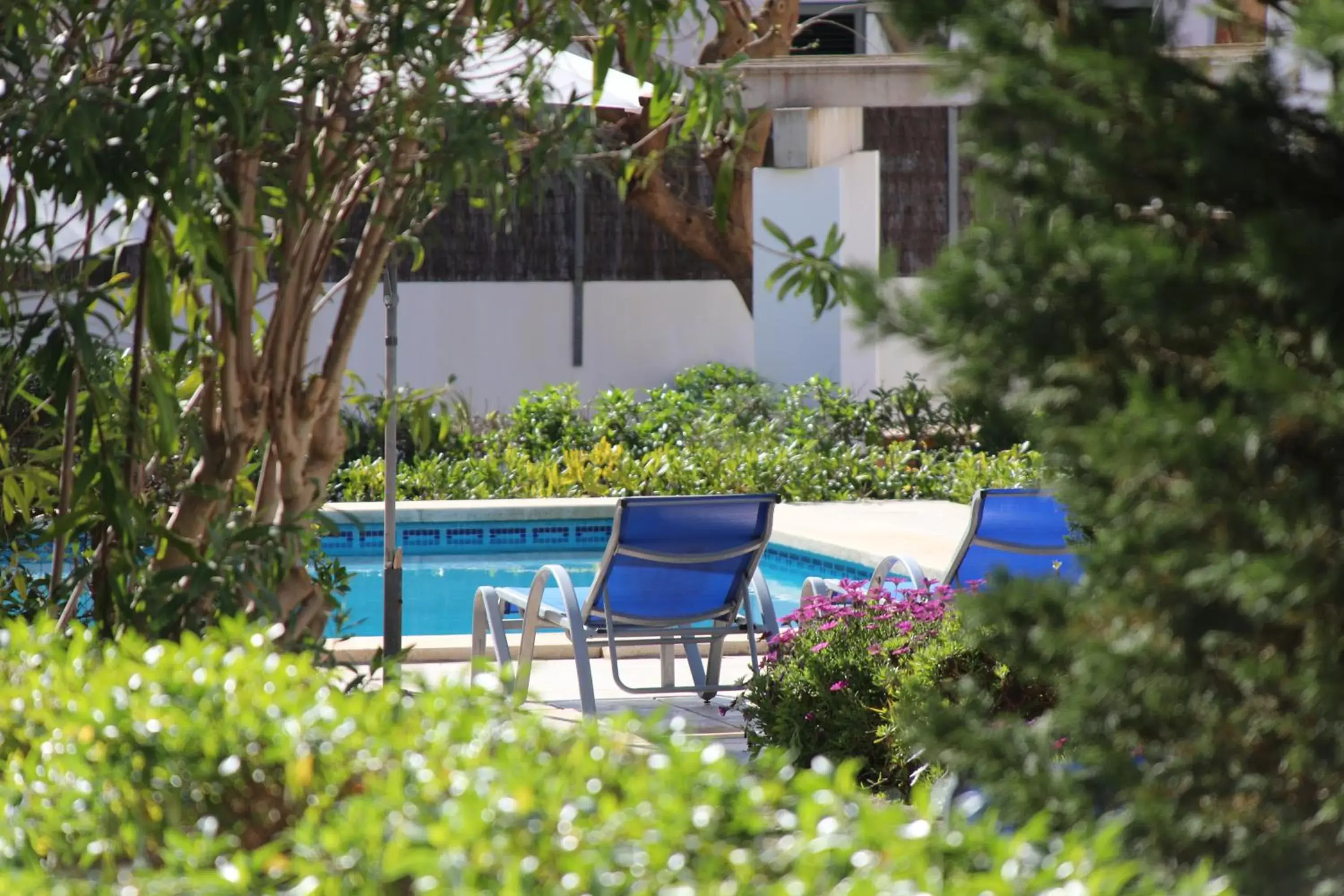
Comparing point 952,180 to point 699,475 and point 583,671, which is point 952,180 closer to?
point 699,475

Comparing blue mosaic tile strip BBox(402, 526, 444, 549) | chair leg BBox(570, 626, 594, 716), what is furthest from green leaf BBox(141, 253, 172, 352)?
blue mosaic tile strip BBox(402, 526, 444, 549)

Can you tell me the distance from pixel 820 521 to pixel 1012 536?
388 centimetres

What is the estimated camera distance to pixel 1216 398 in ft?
5.36

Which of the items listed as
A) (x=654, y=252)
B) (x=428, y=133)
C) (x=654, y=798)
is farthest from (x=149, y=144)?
(x=654, y=252)

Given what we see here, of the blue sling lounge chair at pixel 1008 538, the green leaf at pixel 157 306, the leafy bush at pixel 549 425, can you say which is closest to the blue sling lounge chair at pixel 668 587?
the blue sling lounge chair at pixel 1008 538

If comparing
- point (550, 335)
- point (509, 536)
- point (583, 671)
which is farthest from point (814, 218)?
point (583, 671)

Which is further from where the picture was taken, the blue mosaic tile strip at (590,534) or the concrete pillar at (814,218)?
the concrete pillar at (814,218)

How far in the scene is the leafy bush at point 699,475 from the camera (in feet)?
33.4

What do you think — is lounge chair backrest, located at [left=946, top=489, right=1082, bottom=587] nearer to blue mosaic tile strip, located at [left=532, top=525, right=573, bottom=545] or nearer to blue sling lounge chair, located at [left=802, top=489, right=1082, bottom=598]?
blue sling lounge chair, located at [left=802, top=489, right=1082, bottom=598]

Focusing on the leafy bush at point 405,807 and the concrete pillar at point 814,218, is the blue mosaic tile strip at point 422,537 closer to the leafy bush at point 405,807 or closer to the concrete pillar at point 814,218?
the concrete pillar at point 814,218

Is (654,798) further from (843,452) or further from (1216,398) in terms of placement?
(843,452)

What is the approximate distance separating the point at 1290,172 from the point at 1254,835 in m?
0.70

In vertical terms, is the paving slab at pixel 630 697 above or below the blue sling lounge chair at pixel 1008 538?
below

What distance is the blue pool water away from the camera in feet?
28.2
